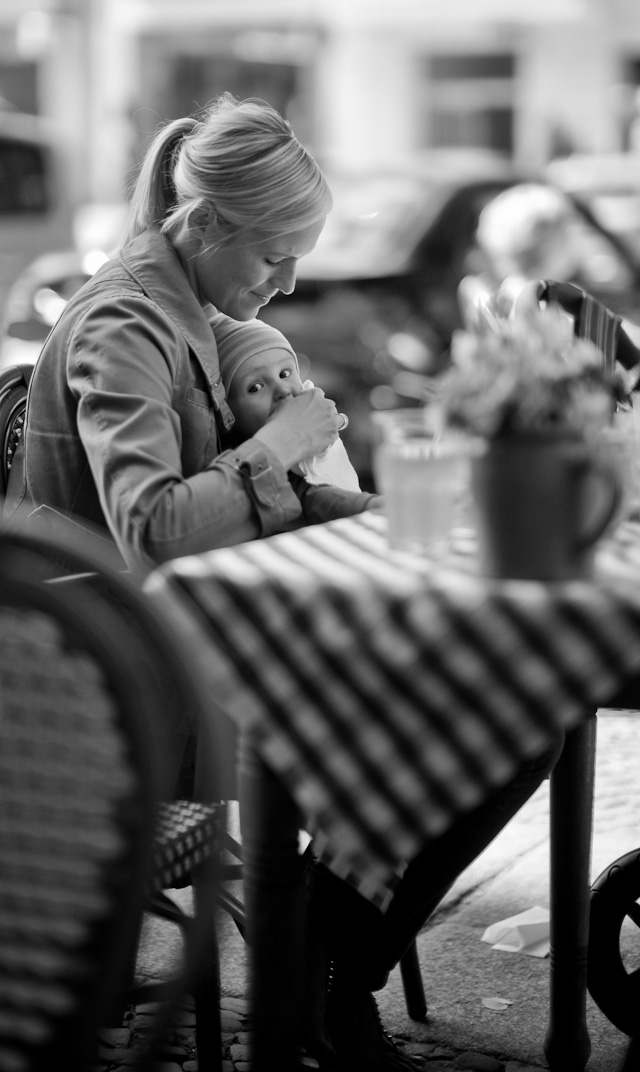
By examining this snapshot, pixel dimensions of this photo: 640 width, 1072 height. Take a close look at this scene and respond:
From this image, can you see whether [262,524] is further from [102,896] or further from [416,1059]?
[416,1059]

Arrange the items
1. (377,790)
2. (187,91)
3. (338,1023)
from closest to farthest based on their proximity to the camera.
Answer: (377,790) < (338,1023) < (187,91)

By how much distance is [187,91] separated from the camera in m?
24.1

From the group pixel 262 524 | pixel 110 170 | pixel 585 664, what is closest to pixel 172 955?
pixel 262 524

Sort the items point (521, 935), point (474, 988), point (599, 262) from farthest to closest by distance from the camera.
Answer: point (599, 262)
point (521, 935)
point (474, 988)

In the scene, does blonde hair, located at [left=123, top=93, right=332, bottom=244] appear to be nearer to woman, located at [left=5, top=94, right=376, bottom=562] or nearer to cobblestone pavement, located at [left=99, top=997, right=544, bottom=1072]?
woman, located at [left=5, top=94, right=376, bottom=562]

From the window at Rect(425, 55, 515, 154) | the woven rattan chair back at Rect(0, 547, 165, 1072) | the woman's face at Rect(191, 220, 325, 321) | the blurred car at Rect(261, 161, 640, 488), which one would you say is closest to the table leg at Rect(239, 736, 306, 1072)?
the woven rattan chair back at Rect(0, 547, 165, 1072)

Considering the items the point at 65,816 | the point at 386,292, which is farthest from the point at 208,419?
the point at 386,292

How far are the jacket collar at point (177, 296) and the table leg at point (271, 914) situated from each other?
28.2 inches

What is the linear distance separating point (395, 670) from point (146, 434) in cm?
62

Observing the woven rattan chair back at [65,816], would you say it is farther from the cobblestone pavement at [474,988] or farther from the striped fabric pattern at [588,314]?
the striped fabric pattern at [588,314]

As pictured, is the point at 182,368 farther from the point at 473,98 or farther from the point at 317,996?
the point at 473,98

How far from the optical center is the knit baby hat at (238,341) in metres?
2.39

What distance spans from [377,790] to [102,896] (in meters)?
0.35

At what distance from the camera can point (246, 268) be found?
7.69 ft
